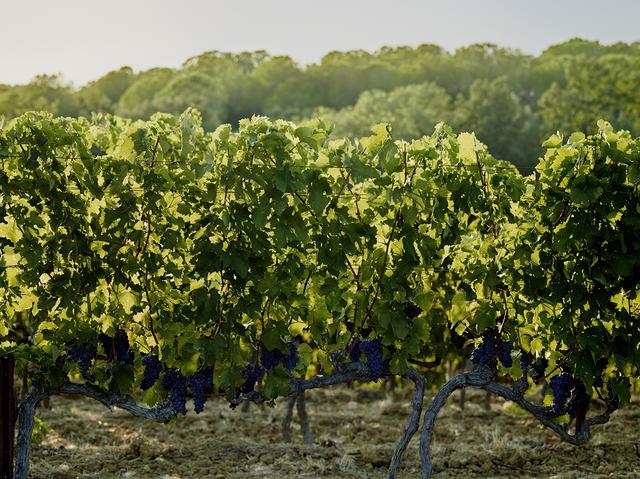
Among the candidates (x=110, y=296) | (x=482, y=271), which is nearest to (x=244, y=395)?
(x=110, y=296)

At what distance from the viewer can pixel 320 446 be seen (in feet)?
31.2

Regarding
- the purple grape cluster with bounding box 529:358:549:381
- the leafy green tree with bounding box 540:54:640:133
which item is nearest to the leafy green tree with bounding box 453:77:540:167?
the leafy green tree with bounding box 540:54:640:133

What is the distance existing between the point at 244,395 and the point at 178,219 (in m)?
1.66

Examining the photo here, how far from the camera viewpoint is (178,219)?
620 cm

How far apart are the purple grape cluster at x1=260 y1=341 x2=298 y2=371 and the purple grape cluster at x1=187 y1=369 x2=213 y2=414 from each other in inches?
18.5

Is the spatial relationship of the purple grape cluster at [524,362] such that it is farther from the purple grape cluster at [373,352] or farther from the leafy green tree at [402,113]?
the leafy green tree at [402,113]

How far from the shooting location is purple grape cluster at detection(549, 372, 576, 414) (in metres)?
7.02

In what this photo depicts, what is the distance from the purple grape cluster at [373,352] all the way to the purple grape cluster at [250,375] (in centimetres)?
84

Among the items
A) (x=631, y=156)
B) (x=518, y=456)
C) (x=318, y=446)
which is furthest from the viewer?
(x=318, y=446)

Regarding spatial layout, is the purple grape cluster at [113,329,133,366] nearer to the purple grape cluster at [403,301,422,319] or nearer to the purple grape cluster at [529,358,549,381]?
the purple grape cluster at [403,301,422,319]

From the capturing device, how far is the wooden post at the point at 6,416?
22.9ft

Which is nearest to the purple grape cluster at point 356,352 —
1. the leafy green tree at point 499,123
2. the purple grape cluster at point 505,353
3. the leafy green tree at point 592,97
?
the purple grape cluster at point 505,353

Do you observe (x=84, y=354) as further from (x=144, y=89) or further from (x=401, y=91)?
(x=144, y=89)

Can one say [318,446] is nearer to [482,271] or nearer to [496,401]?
[482,271]
